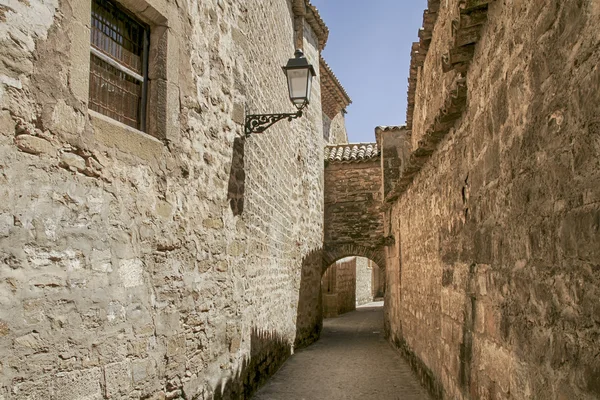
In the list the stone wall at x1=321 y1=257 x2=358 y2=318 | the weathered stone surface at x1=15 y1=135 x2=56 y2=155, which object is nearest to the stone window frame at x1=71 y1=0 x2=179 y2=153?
the weathered stone surface at x1=15 y1=135 x2=56 y2=155

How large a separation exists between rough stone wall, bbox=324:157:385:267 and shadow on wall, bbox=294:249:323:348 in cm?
146

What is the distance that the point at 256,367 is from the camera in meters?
6.36

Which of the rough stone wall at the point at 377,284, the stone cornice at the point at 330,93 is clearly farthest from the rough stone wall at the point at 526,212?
the rough stone wall at the point at 377,284

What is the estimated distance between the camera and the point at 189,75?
14.2 ft

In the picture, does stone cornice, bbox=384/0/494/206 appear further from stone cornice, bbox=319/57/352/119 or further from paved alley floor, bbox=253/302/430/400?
stone cornice, bbox=319/57/352/119

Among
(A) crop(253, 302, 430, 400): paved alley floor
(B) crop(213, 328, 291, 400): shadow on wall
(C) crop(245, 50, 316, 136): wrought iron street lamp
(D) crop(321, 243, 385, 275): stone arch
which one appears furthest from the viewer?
(D) crop(321, 243, 385, 275): stone arch

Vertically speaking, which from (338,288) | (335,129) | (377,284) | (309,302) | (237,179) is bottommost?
(377,284)

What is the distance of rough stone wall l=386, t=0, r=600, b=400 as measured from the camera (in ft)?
6.09

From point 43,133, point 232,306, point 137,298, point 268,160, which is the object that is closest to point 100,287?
point 137,298

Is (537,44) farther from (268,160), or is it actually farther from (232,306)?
(268,160)

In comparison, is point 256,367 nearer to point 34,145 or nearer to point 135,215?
point 135,215

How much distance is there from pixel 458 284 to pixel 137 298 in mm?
2317

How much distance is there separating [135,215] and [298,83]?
2900 millimetres

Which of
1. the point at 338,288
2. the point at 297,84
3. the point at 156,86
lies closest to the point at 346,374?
the point at 297,84
